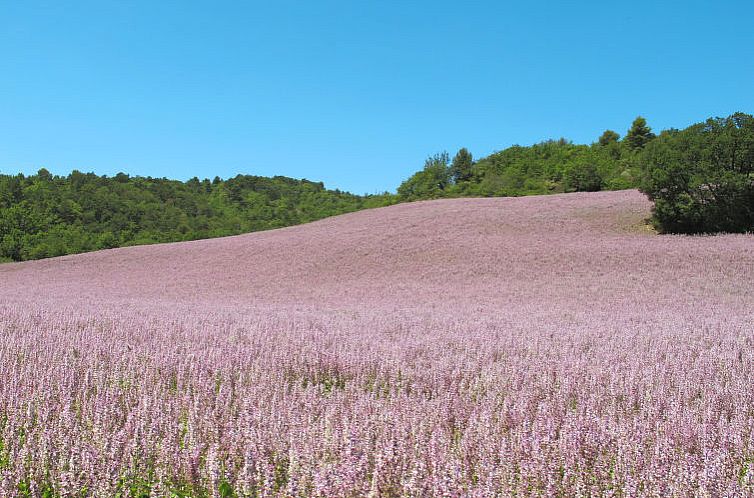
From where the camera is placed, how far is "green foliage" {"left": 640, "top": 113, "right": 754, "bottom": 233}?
24.5 metres

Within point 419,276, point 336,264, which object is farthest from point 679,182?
point 336,264

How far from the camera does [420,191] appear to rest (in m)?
94.2

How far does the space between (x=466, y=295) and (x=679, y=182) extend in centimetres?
1777

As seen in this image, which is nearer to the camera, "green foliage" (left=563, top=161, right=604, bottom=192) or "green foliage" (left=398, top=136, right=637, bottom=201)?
"green foliage" (left=563, top=161, right=604, bottom=192)

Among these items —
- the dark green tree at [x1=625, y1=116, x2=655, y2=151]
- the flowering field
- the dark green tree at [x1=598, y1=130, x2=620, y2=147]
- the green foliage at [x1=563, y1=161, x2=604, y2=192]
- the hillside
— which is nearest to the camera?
the flowering field

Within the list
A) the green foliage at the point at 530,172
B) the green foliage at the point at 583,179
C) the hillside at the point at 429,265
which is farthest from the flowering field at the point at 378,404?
the green foliage at the point at 583,179

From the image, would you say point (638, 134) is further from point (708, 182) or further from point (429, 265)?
point (429, 265)

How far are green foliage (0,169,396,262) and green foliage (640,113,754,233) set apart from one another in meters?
54.2

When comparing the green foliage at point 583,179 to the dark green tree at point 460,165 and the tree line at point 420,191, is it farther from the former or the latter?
the dark green tree at point 460,165

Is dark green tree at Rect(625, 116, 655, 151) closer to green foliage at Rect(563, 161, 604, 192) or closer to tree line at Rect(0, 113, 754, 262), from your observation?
tree line at Rect(0, 113, 754, 262)

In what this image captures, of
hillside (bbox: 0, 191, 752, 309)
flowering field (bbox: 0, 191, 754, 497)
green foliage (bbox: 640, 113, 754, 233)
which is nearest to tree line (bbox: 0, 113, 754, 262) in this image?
green foliage (bbox: 640, 113, 754, 233)

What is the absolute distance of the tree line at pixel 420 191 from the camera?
82.4 feet

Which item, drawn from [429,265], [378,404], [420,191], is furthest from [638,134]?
[378,404]

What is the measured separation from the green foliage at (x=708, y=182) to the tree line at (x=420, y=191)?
5 cm
